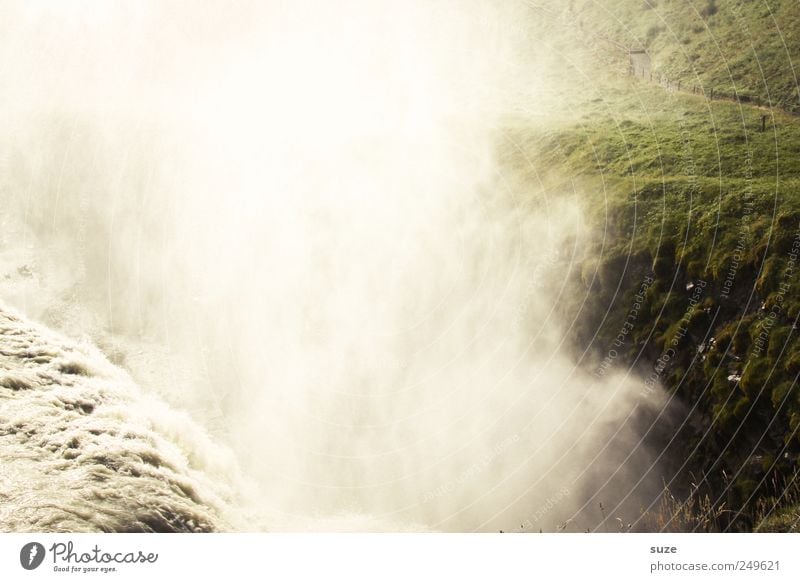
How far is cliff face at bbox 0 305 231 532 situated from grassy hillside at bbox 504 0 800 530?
63.2ft

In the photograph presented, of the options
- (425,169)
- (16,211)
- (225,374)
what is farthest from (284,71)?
(225,374)

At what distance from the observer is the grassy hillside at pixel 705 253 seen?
2620 cm

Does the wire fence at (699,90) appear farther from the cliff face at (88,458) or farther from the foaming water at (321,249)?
the cliff face at (88,458)

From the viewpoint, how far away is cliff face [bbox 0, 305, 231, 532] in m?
22.9

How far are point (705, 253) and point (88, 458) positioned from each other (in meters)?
27.5

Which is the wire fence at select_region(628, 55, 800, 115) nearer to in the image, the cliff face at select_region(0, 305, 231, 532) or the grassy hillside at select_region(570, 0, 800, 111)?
the grassy hillside at select_region(570, 0, 800, 111)

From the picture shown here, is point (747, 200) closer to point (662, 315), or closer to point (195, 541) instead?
point (662, 315)

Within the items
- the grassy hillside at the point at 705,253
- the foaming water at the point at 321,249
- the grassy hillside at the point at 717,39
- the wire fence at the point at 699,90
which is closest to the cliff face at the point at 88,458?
the foaming water at the point at 321,249

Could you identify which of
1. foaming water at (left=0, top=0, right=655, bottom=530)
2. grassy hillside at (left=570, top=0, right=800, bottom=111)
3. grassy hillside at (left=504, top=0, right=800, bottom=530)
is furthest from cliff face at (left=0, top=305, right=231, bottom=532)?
grassy hillside at (left=570, top=0, right=800, bottom=111)

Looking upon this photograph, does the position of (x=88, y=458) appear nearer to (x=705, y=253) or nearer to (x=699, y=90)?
(x=705, y=253)

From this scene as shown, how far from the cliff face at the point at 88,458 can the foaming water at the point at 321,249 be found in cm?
138

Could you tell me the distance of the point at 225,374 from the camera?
138 feet

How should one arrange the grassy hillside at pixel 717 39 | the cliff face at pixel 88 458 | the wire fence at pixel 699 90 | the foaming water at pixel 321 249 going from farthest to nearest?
the grassy hillside at pixel 717 39
the wire fence at pixel 699 90
the foaming water at pixel 321 249
the cliff face at pixel 88 458

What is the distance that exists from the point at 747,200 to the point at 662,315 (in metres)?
6.72
